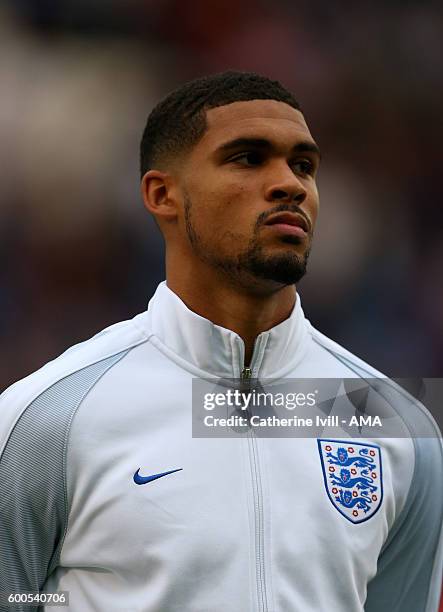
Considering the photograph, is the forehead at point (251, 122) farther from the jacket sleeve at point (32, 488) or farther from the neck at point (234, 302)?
the jacket sleeve at point (32, 488)

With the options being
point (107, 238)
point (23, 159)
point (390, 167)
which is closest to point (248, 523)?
point (107, 238)

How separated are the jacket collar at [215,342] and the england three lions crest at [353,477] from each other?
22 cm

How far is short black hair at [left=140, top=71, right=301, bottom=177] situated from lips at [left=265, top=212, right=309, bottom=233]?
0.28 m

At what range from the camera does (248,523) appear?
78.9 inches

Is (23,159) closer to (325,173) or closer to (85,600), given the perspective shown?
(325,173)

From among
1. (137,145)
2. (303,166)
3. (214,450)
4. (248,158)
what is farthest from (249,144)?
(137,145)

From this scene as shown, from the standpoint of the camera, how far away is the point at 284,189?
214 cm

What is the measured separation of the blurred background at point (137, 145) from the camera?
5172mm

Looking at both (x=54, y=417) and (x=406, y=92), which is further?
(x=406, y=92)

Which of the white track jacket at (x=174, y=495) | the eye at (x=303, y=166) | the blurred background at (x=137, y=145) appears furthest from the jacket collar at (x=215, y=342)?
the blurred background at (x=137, y=145)

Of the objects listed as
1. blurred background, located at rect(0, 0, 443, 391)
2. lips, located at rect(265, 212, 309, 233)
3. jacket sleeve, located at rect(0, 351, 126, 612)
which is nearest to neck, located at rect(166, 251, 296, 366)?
lips, located at rect(265, 212, 309, 233)

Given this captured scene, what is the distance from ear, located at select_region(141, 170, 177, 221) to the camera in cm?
232

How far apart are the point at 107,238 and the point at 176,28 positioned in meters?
1.41

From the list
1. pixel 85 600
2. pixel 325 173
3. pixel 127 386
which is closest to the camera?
pixel 85 600
